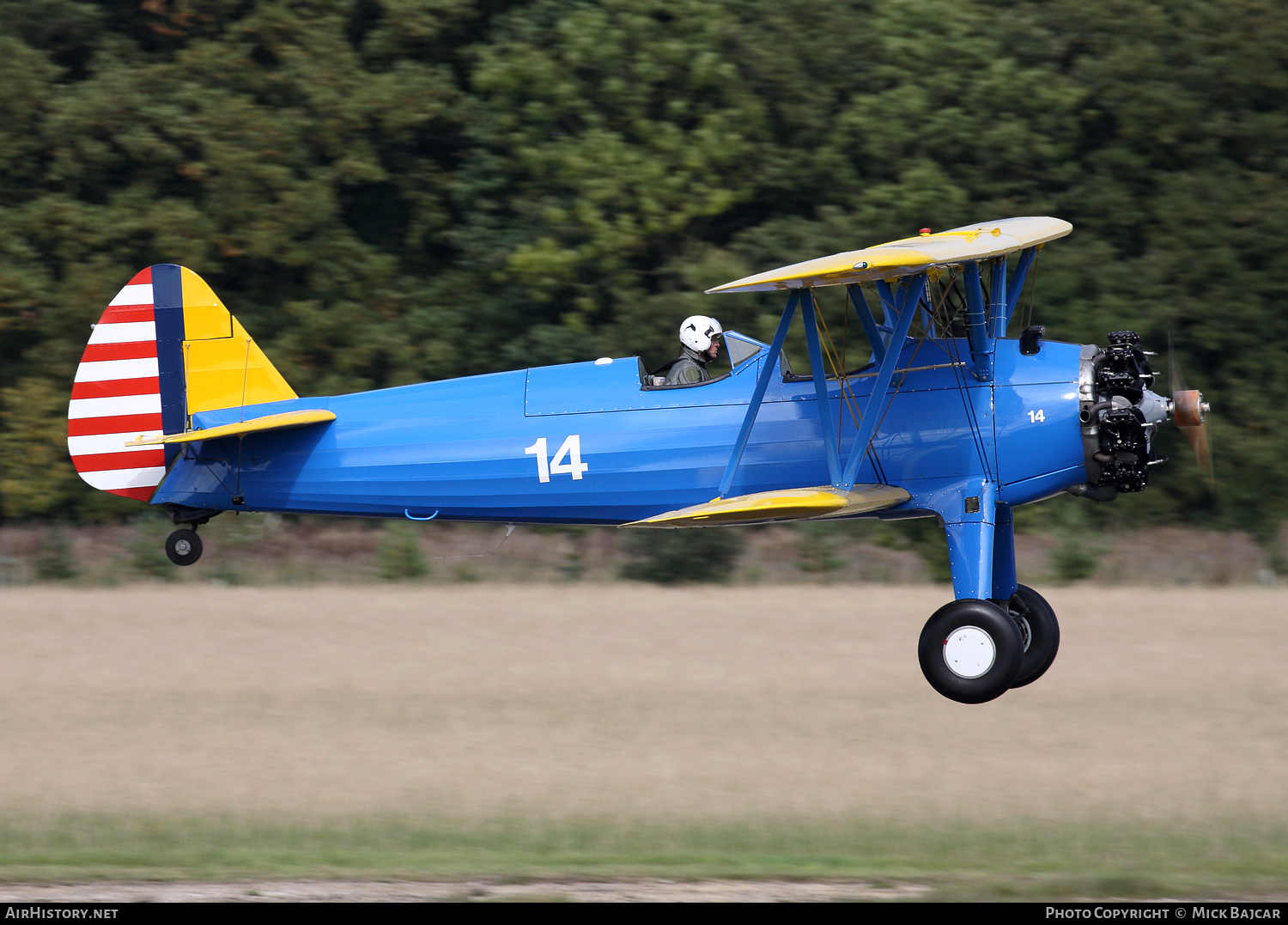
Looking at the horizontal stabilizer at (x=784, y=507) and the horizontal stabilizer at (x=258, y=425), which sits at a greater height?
the horizontal stabilizer at (x=258, y=425)

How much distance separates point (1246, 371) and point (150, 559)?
13.9 metres

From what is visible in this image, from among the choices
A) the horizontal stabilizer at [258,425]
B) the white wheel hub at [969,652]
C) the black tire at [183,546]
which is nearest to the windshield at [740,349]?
the white wheel hub at [969,652]

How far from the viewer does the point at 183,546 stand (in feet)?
32.4

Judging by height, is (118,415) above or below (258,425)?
above

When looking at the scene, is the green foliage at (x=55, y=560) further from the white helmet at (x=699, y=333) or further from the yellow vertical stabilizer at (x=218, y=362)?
the white helmet at (x=699, y=333)

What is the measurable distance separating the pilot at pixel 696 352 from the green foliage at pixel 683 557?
7035mm

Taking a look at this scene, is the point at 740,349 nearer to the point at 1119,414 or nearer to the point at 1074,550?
the point at 1119,414

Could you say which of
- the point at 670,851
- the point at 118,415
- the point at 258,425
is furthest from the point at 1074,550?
the point at 118,415

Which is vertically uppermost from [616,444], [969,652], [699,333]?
[699,333]

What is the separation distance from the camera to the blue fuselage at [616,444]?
29.2 feet

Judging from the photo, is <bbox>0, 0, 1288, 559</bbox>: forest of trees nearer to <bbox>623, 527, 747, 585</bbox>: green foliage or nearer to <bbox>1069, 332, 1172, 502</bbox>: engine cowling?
<bbox>623, 527, 747, 585</bbox>: green foliage

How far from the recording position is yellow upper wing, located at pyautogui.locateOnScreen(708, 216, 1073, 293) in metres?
8.00

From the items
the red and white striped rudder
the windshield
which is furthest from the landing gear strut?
the windshield

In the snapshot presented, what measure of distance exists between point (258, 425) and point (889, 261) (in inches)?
171
